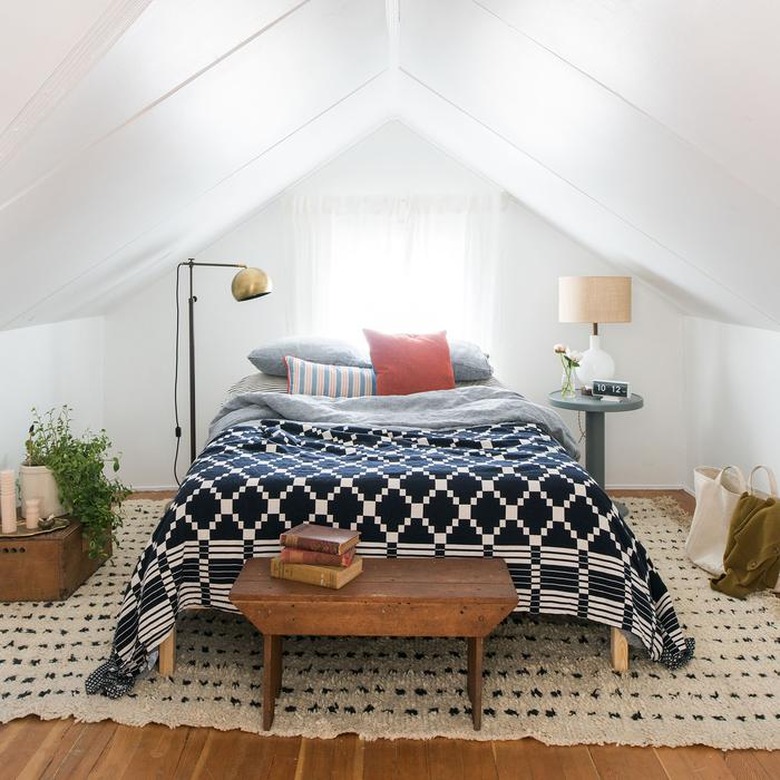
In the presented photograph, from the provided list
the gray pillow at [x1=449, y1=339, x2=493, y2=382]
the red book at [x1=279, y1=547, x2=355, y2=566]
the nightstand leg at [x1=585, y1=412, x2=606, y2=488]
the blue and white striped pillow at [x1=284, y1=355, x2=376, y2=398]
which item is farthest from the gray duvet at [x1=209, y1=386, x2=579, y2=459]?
the red book at [x1=279, y1=547, x2=355, y2=566]

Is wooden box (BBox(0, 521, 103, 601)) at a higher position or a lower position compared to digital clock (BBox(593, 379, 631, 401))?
lower

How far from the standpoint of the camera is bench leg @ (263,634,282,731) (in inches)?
79.0

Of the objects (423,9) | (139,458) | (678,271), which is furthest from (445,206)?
(139,458)

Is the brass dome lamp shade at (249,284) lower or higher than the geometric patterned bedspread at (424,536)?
higher

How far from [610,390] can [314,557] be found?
2349mm

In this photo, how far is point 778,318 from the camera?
312cm

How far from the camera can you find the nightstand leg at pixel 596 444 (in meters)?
3.96

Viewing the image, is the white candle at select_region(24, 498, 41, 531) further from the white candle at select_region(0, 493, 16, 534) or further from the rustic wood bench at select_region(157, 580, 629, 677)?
the rustic wood bench at select_region(157, 580, 629, 677)

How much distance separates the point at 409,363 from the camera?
12.6 ft

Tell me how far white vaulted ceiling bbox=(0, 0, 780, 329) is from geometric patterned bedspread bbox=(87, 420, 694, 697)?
966 mm

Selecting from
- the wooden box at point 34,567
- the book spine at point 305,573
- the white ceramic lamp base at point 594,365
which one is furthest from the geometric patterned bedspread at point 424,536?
the white ceramic lamp base at point 594,365

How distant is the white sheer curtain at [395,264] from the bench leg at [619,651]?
2.44m

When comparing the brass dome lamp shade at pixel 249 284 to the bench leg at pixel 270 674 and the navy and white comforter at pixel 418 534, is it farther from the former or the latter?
the bench leg at pixel 270 674

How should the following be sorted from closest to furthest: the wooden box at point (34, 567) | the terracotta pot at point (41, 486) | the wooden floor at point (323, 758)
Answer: the wooden floor at point (323, 758)
the wooden box at point (34, 567)
the terracotta pot at point (41, 486)
